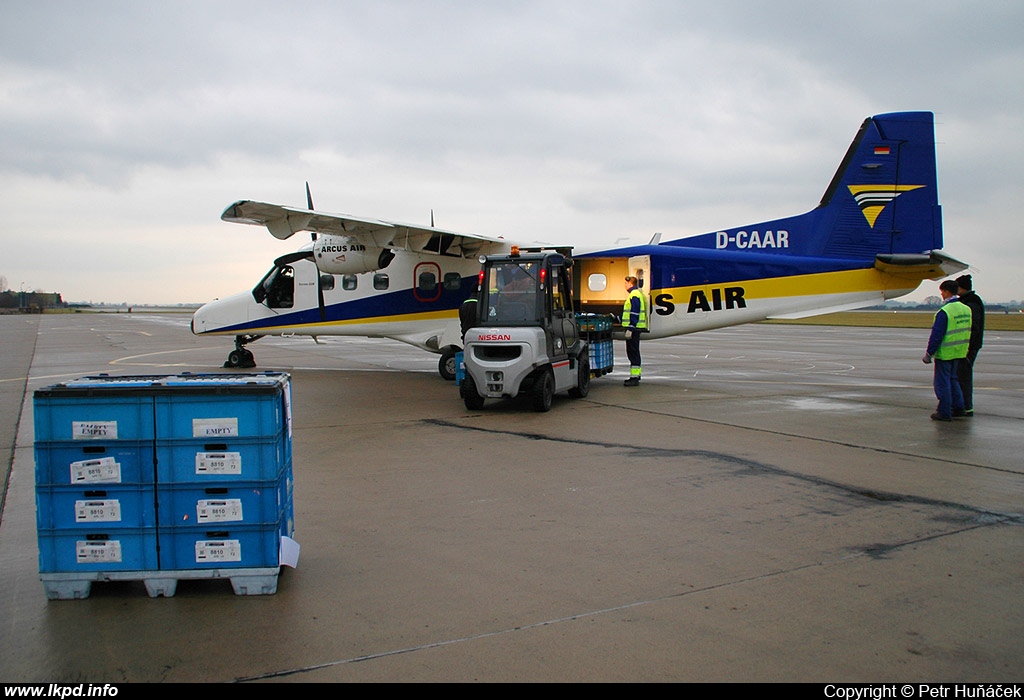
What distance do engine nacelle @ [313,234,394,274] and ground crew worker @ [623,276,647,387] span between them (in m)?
5.76

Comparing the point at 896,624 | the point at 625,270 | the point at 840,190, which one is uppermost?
A: the point at 840,190

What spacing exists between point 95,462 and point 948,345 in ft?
34.6

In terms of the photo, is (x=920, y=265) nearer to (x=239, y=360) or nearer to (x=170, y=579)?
(x=170, y=579)

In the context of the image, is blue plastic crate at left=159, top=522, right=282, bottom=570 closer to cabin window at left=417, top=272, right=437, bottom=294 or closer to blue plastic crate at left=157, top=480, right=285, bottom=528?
blue plastic crate at left=157, top=480, right=285, bottom=528

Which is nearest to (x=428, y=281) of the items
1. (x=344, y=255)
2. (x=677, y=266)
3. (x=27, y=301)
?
(x=344, y=255)

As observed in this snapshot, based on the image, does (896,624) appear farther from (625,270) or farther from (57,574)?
(625,270)

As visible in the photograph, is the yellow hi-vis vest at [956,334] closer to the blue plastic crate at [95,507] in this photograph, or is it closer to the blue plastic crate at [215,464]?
the blue plastic crate at [215,464]

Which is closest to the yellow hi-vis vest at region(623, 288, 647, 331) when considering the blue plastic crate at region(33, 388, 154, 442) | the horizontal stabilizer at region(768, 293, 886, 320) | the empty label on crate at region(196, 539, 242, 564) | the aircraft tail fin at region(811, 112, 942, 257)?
the horizontal stabilizer at region(768, 293, 886, 320)

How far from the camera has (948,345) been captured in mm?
10234

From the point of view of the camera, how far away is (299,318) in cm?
Result: 1805

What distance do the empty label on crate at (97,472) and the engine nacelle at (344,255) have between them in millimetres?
12386

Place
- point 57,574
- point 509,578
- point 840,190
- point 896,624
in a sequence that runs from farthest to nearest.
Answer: point 840,190, point 509,578, point 57,574, point 896,624

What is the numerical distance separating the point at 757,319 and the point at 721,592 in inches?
477
